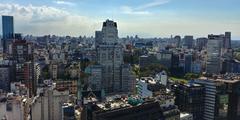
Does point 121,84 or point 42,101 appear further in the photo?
point 121,84

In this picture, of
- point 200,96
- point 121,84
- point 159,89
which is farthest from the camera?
point 121,84

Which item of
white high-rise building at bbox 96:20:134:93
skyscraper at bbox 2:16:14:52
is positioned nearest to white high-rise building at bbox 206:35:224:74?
white high-rise building at bbox 96:20:134:93

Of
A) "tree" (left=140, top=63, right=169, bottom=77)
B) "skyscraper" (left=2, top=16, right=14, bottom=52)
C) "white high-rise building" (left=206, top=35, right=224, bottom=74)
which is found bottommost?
"tree" (left=140, top=63, right=169, bottom=77)

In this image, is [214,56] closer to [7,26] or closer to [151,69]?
[151,69]

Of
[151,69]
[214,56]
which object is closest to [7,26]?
[151,69]

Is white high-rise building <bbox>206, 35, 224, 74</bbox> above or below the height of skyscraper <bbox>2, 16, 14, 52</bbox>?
below

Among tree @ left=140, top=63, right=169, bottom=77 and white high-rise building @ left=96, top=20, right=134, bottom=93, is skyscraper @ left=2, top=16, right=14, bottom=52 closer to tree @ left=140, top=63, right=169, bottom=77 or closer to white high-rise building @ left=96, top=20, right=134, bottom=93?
tree @ left=140, top=63, right=169, bottom=77

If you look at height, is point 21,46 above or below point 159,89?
above

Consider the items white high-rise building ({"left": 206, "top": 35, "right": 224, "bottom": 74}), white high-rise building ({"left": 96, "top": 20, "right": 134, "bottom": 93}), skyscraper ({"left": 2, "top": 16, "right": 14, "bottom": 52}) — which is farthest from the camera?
skyscraper ({"left": 2, "top": 16, "right": 14, "bottom": 52})

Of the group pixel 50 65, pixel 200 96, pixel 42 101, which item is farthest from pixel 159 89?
pixel 50 65

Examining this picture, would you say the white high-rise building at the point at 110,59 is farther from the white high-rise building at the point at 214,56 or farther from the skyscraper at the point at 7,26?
the skyscraper at the point at 7,26

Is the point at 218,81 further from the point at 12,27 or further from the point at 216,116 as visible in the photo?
the point at 12,27
